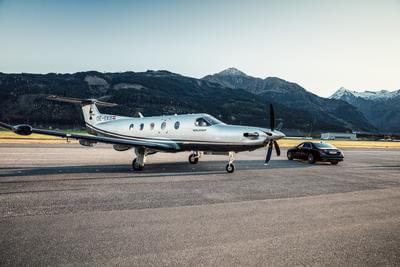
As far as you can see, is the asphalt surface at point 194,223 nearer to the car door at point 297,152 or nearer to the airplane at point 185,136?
the airplane at point 185,136

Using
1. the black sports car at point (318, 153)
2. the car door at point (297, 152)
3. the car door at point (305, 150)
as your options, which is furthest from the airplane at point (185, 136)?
the car door at point (297, 152)

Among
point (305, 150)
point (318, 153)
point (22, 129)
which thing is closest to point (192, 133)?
point (22, 129)

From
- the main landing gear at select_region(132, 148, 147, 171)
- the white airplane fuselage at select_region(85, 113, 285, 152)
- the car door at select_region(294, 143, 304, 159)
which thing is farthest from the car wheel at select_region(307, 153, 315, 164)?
the main landing gear at select_region(132, 148, 147, 171)

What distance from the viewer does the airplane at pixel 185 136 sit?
14.5 m

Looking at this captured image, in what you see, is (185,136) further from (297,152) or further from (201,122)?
(297,152)

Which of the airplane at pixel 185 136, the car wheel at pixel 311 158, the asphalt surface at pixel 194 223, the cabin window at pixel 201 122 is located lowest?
the car wheel at pixel 311 158

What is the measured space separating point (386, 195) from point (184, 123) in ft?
34.1

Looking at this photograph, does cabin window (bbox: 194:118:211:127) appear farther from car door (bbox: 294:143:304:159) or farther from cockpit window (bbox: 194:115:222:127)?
car door (bbox: 294:143:304:159)

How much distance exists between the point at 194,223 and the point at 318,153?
17927mm

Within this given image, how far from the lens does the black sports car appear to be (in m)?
21.4

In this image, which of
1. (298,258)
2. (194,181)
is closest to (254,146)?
(194,181)

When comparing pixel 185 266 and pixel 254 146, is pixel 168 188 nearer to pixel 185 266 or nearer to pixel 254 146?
pixel 254 146

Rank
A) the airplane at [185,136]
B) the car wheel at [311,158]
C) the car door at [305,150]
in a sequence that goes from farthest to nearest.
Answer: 1. the car door at [305,150]
2. the car wheel at [311,158]
3. the airplane at [185,136]

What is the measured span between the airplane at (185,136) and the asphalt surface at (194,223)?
3231mm
